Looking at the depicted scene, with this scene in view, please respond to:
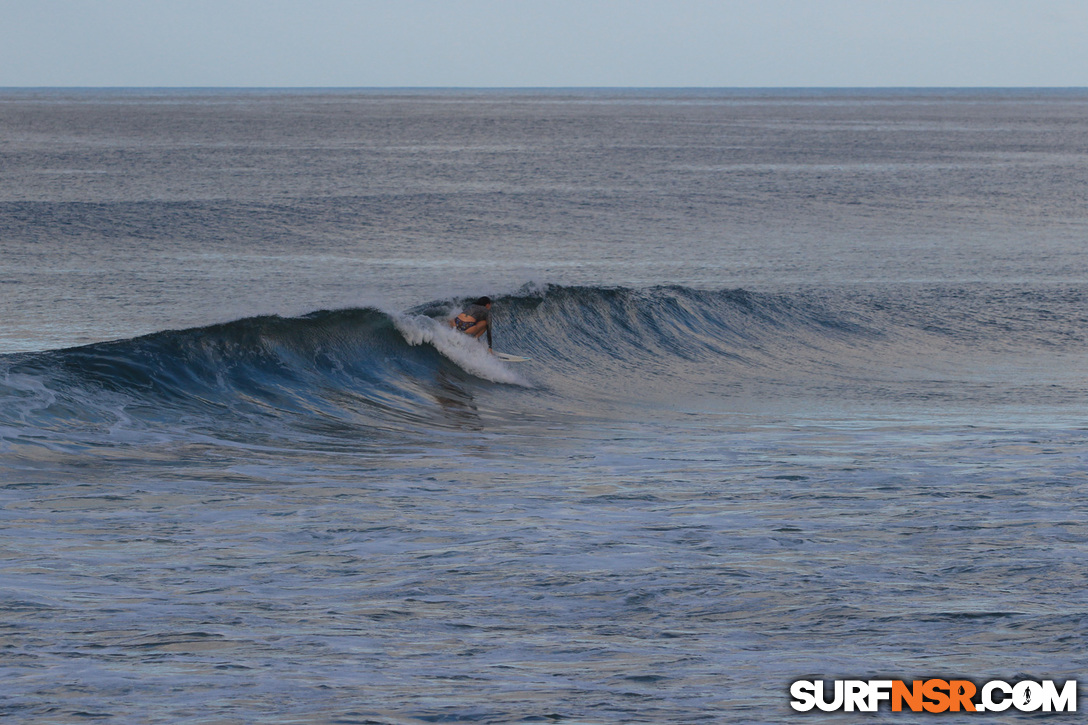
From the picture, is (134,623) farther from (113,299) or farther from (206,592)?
(113,299)

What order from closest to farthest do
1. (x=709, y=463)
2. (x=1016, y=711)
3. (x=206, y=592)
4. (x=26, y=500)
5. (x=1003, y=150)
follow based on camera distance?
(x=1016, y=711), (x=206, y=592), (x=26, y=500), (x=709, y=463), (x=1003, y=150)

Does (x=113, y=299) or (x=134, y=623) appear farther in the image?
(x=113, y=299)

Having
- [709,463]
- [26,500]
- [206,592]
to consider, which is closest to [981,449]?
[709,463]

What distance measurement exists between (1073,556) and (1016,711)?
285 cm

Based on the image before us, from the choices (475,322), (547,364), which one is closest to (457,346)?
(475,322)

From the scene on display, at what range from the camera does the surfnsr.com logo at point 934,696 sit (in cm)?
558

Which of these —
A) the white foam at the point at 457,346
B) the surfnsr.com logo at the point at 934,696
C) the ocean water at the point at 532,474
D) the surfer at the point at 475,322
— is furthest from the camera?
the surfer at the point at 475,322

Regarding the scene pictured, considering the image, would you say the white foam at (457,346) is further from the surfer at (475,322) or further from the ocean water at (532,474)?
the surfer at (475,322)

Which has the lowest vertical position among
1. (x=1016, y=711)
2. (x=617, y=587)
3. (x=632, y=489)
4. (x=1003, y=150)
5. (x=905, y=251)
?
(x=1016, y=711)

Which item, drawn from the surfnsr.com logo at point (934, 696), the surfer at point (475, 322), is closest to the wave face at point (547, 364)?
the surfer at point (475, 322)

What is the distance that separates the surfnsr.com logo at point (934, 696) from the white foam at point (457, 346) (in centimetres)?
1228

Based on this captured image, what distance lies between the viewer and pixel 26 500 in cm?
955

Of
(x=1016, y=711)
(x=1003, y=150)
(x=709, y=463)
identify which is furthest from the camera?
(x=1003, y=150)

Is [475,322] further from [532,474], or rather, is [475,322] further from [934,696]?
[934,696]
